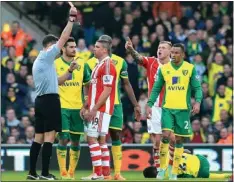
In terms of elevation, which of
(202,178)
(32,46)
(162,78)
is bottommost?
(202,178)

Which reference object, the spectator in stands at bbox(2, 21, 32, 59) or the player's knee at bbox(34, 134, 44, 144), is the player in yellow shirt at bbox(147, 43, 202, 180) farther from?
the spectator in stands at bbox(2, 21, 32, 59)

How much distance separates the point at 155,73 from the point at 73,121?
5.70 ft

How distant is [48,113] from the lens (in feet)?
61.3

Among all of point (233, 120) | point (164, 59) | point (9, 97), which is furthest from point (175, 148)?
point (9, 97)

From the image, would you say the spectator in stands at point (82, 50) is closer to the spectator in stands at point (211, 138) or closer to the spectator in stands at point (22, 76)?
the spectator in stands at point (22, 76)

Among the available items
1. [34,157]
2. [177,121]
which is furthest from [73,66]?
[177,121]

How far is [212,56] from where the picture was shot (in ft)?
94.5

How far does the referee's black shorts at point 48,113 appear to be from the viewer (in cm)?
1869

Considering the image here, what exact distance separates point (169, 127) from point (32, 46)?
10.8m

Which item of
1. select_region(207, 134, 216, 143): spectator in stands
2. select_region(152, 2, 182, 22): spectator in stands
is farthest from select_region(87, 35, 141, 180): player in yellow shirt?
select_region(152, 2, 182, 22): spectator in stands

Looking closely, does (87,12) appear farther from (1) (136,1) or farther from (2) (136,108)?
(2) (136,108)

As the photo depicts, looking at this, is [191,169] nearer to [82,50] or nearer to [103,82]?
[103,82]

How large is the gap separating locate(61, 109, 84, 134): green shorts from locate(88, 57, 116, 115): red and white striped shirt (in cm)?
81

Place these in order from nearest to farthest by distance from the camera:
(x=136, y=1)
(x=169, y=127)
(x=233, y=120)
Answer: (x=169, y=127)
(x=233, y=120)
(x=136, y=1)
